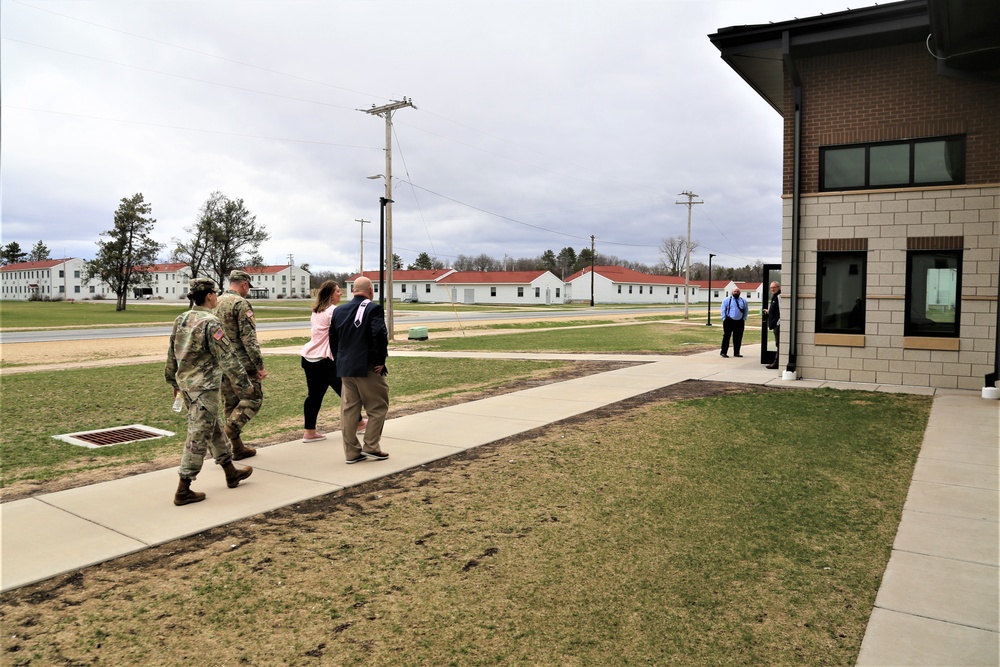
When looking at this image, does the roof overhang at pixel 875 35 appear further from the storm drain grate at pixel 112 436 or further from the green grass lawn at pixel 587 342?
the storm drain grate at pixel 112 436

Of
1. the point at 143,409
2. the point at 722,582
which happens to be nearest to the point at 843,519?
the point at 722,582

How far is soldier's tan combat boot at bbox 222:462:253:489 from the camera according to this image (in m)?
6.02

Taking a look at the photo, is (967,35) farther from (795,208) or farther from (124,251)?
(124,251)

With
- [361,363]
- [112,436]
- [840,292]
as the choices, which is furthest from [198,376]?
[840,292]

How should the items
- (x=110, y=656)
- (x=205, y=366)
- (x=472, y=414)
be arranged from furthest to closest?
1. (x=472, y=414)
2. (x=205, y=366)
3. (x=110, y=656)

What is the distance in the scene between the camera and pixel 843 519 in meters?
5.27

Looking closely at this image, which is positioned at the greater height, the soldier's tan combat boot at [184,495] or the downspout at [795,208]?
the downspout at [795,208]

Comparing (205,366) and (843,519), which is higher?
(205,366)

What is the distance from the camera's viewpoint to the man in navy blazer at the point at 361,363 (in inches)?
269

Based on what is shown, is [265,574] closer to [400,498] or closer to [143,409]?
[400,498]

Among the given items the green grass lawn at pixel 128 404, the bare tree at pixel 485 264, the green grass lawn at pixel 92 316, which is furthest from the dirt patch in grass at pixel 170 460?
the bare tree at pixel 485 264

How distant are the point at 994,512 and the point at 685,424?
376 cm

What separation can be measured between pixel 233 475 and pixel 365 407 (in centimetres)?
151

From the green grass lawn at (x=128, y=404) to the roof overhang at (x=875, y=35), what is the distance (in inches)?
314
